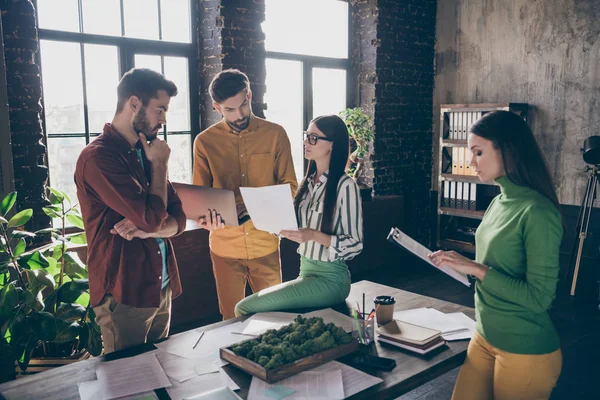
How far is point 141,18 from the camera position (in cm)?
412

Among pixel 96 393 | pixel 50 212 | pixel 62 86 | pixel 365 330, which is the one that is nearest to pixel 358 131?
pixel 62 86

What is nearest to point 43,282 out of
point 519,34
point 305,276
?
point 305,276

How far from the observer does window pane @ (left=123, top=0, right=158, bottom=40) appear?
13.3 ft

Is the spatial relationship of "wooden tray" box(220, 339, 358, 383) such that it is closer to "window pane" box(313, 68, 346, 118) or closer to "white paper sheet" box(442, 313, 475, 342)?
"white paper sheet" box(442, 313, 475, 342)

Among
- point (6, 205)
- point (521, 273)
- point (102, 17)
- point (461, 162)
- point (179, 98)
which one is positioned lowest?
point (521, 273)

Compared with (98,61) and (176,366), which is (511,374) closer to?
(176,366)

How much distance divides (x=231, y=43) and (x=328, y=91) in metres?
1.65

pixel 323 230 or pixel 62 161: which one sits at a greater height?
pixel 62 161

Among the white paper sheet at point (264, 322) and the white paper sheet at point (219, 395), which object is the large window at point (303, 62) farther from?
the white paper sheet at point (219, 395)

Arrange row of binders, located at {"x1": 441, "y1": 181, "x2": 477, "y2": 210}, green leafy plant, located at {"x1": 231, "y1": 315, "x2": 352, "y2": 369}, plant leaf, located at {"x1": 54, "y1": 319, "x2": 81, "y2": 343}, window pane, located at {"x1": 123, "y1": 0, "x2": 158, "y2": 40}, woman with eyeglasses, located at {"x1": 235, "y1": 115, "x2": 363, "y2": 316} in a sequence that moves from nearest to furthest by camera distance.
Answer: green leafy plant, located at {"x1": 231, "y1": 315, "x2": 352, "y2": 369} < woman with eyeglasses, located at {"x1": 235, "y1": 115, "x2": 363, "y2": 316} < plant leaf, located at {"x1": 54, "y1": 319, "x2": 81, "y2": 343} < window pane, located at {"x1": 123, "y1": 0, "x2": 158, "y2": 40} < row of binders, located at {"x1": 441, "y1": 181, "x2": 477, "y2": 210}

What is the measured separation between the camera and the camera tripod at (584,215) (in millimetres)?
→ 4664

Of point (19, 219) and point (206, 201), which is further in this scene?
point (19, 219)

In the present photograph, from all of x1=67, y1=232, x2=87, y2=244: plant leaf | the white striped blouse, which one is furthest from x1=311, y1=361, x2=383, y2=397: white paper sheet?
x1=67, y1=232, x2=87, y2=244: plant leaf

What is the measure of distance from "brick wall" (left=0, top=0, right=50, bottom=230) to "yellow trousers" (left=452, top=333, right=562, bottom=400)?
9.52 feet
